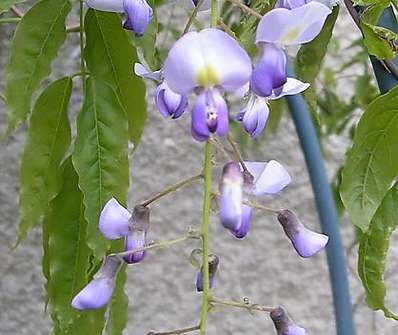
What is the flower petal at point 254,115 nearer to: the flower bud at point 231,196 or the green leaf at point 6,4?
the flower bud at point 231,196

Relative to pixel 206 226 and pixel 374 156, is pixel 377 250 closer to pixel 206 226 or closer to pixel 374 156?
pixel 374 156

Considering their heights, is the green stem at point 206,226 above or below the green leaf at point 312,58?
above

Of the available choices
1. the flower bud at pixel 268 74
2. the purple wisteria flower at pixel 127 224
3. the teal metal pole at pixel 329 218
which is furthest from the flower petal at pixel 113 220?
the teal metal pole at pixel 329 218

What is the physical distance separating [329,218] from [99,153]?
399mm

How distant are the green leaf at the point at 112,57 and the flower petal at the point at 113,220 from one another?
164 mm

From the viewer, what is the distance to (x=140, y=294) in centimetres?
150

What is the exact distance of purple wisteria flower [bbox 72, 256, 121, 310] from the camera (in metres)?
0.49

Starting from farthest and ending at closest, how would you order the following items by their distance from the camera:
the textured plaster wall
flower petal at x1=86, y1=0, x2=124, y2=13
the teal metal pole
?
1. the textured plaster wall
2. the teal metal pole
3. flower petal at x1=86, y1=0, x2=124, y2=13

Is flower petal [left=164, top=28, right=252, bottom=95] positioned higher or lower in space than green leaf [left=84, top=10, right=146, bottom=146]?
higher

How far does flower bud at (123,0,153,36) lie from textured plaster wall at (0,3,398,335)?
92cm

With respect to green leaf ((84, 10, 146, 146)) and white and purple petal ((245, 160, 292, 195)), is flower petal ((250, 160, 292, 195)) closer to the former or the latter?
white and purple petal ((245, 160, 292, 195))

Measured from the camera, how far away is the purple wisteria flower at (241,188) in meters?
0.43

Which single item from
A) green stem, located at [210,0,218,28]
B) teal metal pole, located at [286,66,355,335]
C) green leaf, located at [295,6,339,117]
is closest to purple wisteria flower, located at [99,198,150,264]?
green stem, located at [210,0,218,28]

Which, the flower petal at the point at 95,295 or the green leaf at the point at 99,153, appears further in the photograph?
the green leaf at the point at 99,153
